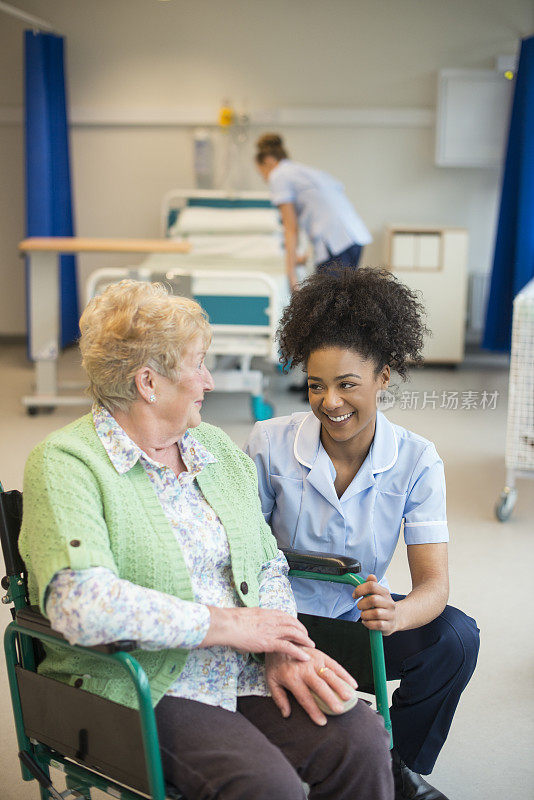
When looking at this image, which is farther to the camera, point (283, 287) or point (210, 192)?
point (210, 192)

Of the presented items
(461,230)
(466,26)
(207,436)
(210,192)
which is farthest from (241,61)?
(207,436)

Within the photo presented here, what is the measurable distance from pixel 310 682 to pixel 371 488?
1.48 feet

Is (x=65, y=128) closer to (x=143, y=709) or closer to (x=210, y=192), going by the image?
(x=210, y=192)

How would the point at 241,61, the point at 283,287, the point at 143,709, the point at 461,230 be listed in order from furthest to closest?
the point at 241,61
the point at 461,230
the point at 283,287
the point at 143,709

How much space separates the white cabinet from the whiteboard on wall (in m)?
0.62

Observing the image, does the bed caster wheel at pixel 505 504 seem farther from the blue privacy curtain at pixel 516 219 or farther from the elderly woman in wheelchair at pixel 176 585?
the blue privacy curtain at pixel 516 219

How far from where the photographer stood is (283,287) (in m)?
4.97

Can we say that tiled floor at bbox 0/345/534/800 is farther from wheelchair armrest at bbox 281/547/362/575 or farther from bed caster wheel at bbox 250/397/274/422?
wheelchair armrest at bbox 281/547/362/575

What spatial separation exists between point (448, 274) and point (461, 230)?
1.06 ft

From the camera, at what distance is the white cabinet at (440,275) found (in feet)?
20.2

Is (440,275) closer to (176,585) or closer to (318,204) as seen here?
(318,204)

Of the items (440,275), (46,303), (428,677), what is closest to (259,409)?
(46,303)

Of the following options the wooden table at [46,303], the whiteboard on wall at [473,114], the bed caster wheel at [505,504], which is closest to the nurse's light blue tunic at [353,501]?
the bed caster wheel at [505,504]

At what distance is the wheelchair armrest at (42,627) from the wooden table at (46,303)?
3478 millimetres
